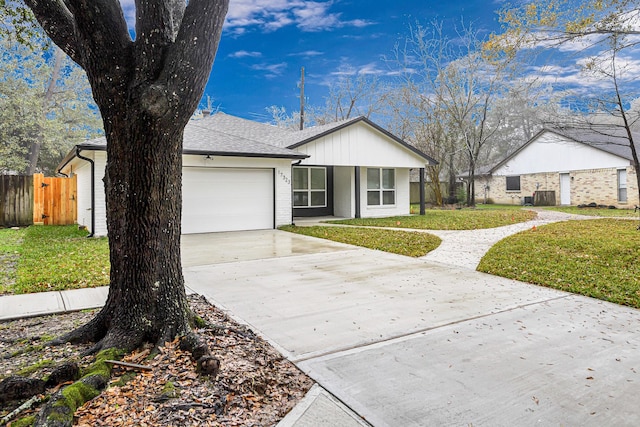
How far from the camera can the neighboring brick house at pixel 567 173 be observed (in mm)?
21219

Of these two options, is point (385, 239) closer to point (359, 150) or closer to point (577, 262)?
point (577, 262)

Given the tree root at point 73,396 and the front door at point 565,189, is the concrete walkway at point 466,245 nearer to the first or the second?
the tree root at point 73,396

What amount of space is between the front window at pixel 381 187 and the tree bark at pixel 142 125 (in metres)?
14.7

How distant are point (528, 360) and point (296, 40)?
98.7ft

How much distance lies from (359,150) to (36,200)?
39.2 ft

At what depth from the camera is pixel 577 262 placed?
688cm

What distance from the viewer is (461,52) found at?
22953 millimetres

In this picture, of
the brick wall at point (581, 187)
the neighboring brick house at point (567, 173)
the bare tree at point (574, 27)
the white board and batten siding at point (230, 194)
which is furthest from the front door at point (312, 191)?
the brick wall at point (581, 187)

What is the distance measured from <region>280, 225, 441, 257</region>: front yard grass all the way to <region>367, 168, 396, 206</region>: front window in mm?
5934

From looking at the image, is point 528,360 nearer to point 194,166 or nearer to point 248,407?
point 248,407

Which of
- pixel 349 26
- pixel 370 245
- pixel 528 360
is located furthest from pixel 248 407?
pixel 349 26

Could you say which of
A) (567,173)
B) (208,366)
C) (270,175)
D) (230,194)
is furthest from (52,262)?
(567,173)

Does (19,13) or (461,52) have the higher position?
(461,52)

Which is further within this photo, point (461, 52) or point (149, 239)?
point (461, 52)
